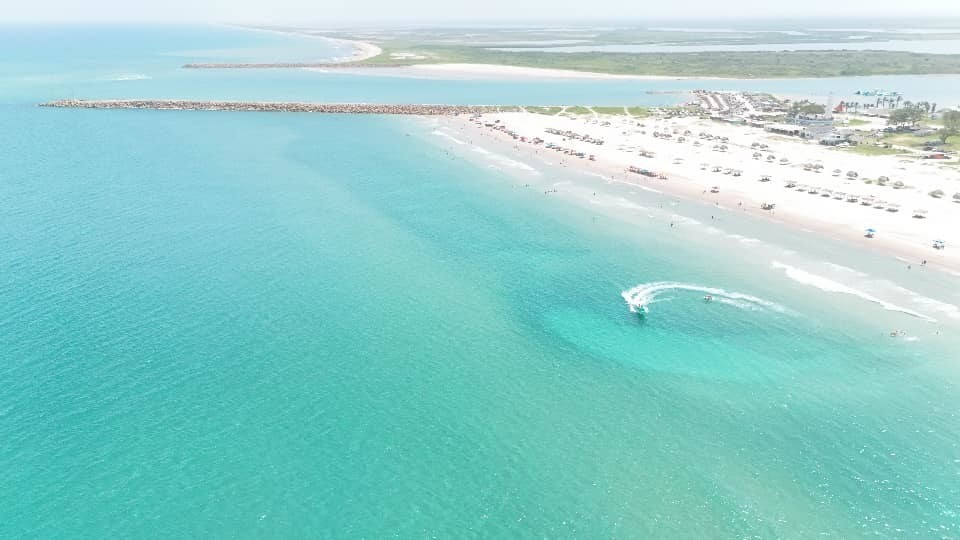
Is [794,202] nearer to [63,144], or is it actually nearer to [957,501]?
[957,501]

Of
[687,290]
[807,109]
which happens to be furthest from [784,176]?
[807,109]

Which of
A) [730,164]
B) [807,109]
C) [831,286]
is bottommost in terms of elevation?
[831,286]

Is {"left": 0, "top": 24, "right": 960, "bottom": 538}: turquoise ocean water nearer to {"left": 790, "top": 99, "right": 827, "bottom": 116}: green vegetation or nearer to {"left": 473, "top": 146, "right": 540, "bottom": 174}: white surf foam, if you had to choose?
{"left": 473, "top": 146, "right": 540, "bottom": 174}: white surf foam

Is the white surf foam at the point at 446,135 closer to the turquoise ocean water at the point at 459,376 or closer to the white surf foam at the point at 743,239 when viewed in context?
the turquoise ocean water at the point at 459,376

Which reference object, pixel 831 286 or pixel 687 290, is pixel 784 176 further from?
pixel 687 290

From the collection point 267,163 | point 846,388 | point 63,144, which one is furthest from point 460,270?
point 63,144

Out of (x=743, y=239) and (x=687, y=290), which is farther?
(x=743, y=239)
